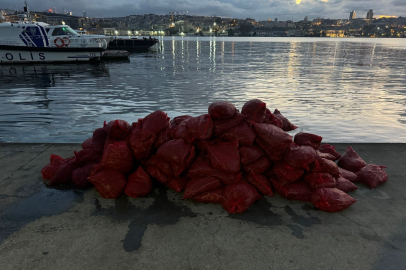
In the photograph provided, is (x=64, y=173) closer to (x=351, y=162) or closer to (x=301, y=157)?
(x=301, y=157)

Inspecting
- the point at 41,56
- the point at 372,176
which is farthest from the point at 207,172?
the point at 41,56

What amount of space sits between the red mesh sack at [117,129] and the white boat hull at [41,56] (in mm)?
25520

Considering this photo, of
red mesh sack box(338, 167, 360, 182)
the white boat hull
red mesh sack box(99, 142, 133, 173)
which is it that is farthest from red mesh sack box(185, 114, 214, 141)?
the white boat hull

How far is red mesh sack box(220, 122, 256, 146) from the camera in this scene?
Result: 3.52 meters

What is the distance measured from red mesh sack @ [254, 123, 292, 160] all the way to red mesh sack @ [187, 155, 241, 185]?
22.8 inches

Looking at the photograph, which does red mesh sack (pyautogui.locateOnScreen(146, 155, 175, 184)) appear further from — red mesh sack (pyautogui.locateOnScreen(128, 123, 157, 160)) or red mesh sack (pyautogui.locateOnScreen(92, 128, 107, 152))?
red mesh sack (pyautogui.locateOnScreen(92, 128, 107, 152))

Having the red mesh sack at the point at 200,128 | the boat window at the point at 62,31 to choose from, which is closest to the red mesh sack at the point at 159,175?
the red mesh sack at the point at 200,128

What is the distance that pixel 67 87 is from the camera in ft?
47.4

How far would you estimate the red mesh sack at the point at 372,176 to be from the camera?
376cm

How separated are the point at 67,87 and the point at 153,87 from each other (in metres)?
4.72

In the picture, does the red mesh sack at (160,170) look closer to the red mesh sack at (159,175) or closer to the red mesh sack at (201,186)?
the red mesh sack at (159,175)

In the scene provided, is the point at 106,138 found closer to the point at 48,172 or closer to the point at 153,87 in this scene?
the point at 48,172

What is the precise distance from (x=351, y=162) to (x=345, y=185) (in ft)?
2.84

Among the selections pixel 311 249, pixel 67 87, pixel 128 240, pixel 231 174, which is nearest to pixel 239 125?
pixel 231 174
